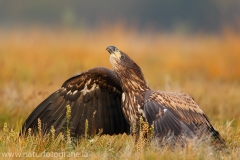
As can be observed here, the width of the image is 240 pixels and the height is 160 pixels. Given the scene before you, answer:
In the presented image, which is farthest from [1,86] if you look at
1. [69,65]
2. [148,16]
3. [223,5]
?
[148,16]

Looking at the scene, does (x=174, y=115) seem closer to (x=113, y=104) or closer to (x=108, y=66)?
(x=113, y=104)

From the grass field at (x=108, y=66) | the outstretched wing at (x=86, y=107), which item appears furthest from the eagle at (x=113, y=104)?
the grass field at (x=108, y=66)

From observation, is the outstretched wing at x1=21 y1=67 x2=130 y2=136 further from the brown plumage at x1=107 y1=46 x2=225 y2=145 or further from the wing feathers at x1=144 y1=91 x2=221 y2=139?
the wing feathers at x1=144 y1=91 x2=221 y2=139

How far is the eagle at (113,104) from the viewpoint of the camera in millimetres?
7699

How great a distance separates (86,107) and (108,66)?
7301 millimetres

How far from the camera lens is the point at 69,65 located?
1603cm

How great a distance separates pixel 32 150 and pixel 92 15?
3756 centimetres

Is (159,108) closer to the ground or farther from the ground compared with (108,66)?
closer to the ground

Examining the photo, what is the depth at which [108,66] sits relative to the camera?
16078mm

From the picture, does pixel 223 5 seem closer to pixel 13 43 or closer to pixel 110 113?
pixel 13 43

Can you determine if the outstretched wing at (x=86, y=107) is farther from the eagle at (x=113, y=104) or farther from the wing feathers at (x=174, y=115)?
the wing feathers at (x=174, y=115)

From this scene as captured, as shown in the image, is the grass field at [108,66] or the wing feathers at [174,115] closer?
the wing feathers at [174,115]

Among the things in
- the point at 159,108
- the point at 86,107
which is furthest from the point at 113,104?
the point at 159,108

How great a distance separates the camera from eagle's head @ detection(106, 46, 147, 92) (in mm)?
8242
